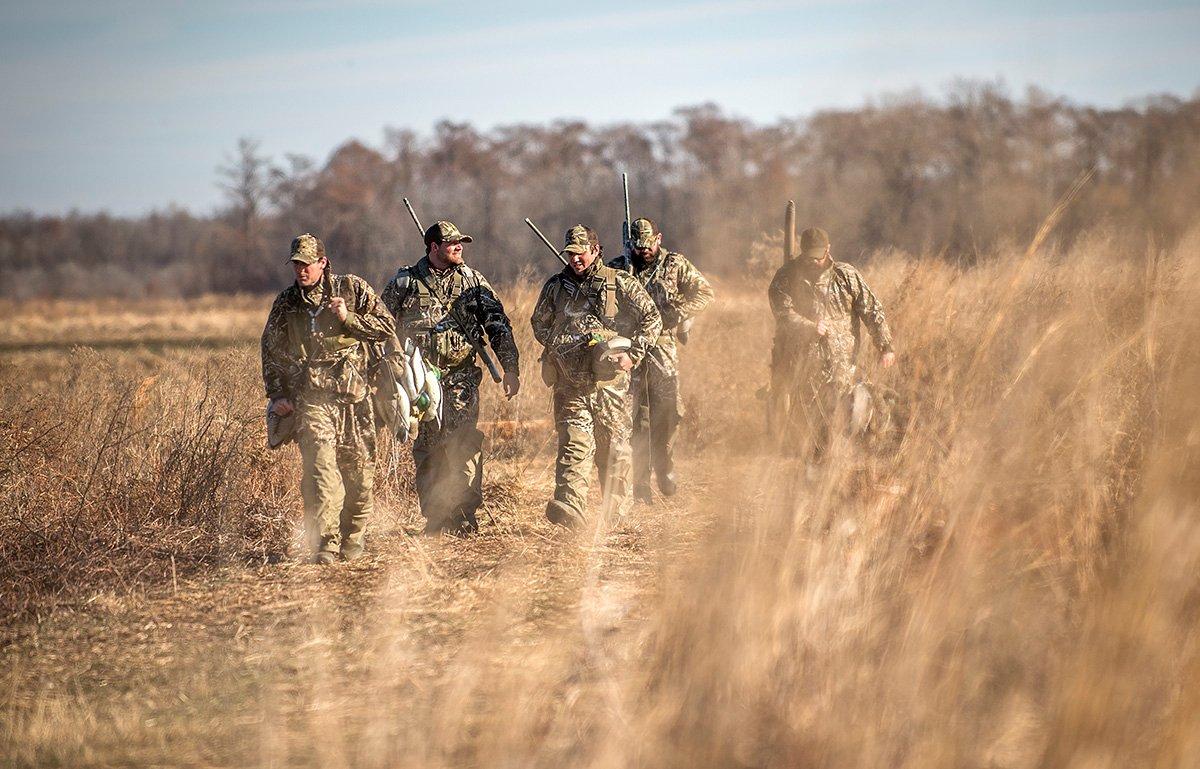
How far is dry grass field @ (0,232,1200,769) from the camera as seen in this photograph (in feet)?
10.7

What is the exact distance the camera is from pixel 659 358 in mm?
8102

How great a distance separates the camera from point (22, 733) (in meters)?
4.07

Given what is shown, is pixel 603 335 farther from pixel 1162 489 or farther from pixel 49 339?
pixel 49 339

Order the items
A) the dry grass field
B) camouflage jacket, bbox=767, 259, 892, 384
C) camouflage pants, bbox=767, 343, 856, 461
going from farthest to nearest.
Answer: camouflage jacket, bbox=767, 259, 892, 384 < camouflage pants, bbox=767, 343, 856, 461 < the dry grass field

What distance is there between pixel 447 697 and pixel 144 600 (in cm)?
248

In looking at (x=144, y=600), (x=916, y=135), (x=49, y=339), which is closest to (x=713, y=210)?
(x=916, y=135)

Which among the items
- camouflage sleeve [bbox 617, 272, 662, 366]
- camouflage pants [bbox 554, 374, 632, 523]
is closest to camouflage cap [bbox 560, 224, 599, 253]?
camouflage sleeve [bbox 617, 272, 662, 366]

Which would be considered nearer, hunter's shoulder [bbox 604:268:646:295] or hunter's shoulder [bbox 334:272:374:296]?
hunter's shoulder [bbox 334:272:374:296]

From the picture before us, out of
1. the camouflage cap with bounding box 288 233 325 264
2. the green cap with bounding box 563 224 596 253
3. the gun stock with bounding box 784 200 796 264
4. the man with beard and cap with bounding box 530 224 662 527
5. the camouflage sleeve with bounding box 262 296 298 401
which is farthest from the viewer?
the gun stock with bounding box 784 200 796 264

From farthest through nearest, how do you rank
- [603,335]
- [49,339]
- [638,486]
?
1. [49,339]
2. [638,486]
3. [603,335]

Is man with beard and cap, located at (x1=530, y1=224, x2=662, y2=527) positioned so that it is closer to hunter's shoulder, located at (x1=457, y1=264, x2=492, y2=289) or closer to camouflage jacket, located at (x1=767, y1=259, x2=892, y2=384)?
hunter's shoulder, located at (x1=457, y1=264, x2=492, y2=289)

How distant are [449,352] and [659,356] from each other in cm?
184

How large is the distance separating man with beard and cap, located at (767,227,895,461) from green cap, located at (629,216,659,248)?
0.99 meters

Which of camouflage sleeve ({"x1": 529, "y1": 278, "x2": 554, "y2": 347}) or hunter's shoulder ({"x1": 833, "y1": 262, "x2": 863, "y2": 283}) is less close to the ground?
hunter's shoulder ({"x1": 833, "y1": 262, "x2": 863, "y2": 283})
